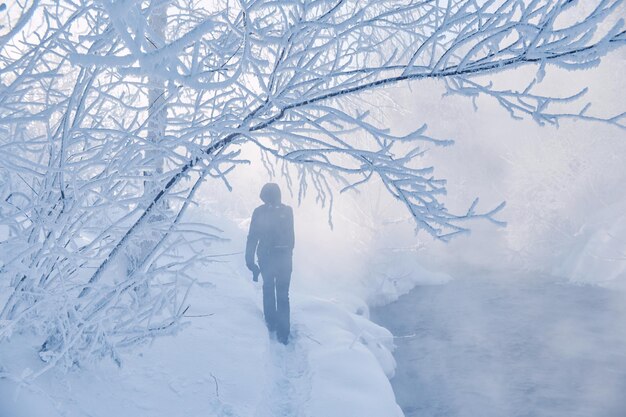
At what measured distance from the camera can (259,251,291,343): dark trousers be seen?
6.23 metres

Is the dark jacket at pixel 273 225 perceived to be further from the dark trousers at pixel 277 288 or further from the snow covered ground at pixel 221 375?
the snow covered ground at pixel 221 375

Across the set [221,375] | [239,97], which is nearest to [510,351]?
[221,375]

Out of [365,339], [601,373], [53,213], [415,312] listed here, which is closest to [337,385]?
[365,339]

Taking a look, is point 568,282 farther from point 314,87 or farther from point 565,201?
point 314,87

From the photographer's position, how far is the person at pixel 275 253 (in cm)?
624

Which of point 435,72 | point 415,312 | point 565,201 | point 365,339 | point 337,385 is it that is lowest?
point 337,385

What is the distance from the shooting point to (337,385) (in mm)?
4945

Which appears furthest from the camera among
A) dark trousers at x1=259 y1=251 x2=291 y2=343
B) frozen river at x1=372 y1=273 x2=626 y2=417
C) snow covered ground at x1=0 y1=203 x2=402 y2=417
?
frozen river at x1=372 y1=273 x2=626 y2=417

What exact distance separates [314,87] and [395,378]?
22.6 ft

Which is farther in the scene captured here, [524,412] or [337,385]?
[524,412]

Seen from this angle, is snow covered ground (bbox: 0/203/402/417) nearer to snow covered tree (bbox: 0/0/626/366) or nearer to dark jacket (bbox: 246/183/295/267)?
snow covered tree (bbox: 0/0/626/366)

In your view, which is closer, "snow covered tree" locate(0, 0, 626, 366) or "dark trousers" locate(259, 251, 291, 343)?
"snow covered tree" locate(0, 0, 626, 366)

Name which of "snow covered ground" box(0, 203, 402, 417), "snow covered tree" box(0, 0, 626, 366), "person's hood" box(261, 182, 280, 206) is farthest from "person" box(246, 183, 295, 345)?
"snow covered tree" box(0, 0, 626, 366)

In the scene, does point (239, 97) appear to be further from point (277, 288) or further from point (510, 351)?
point (510, 351)
